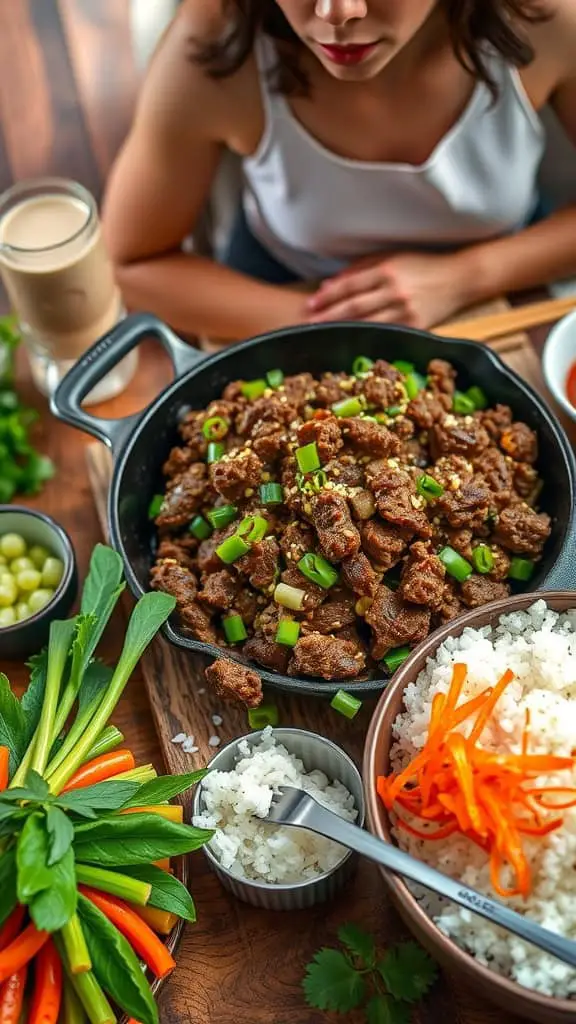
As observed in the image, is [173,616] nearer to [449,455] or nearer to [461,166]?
[449,455]

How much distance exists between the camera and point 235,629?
1.83 metres

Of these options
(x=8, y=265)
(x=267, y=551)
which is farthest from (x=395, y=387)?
(x=8, y=265)

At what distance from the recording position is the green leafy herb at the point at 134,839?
1.52 metres

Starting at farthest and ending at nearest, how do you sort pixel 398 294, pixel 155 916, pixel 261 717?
pixel 398 294, pixel 261 717, pixel 155 916

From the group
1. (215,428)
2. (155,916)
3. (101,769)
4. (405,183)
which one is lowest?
(155,916)

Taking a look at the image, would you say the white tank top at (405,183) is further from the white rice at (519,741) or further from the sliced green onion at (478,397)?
the white rice at (519,741)

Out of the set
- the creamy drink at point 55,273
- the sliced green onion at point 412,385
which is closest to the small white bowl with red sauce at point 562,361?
the sliced green onion at point 412,385

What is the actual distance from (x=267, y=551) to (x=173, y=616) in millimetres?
210

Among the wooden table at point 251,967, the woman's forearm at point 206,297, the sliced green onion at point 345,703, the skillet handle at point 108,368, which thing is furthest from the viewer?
the woman's forearm at point 206,297

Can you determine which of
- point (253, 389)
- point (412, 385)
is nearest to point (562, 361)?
point (412, 385)

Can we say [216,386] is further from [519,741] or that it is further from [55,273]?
[519,741]

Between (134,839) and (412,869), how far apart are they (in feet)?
1.40

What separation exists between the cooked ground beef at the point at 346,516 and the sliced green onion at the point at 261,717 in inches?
3.2

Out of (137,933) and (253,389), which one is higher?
(253,389)
